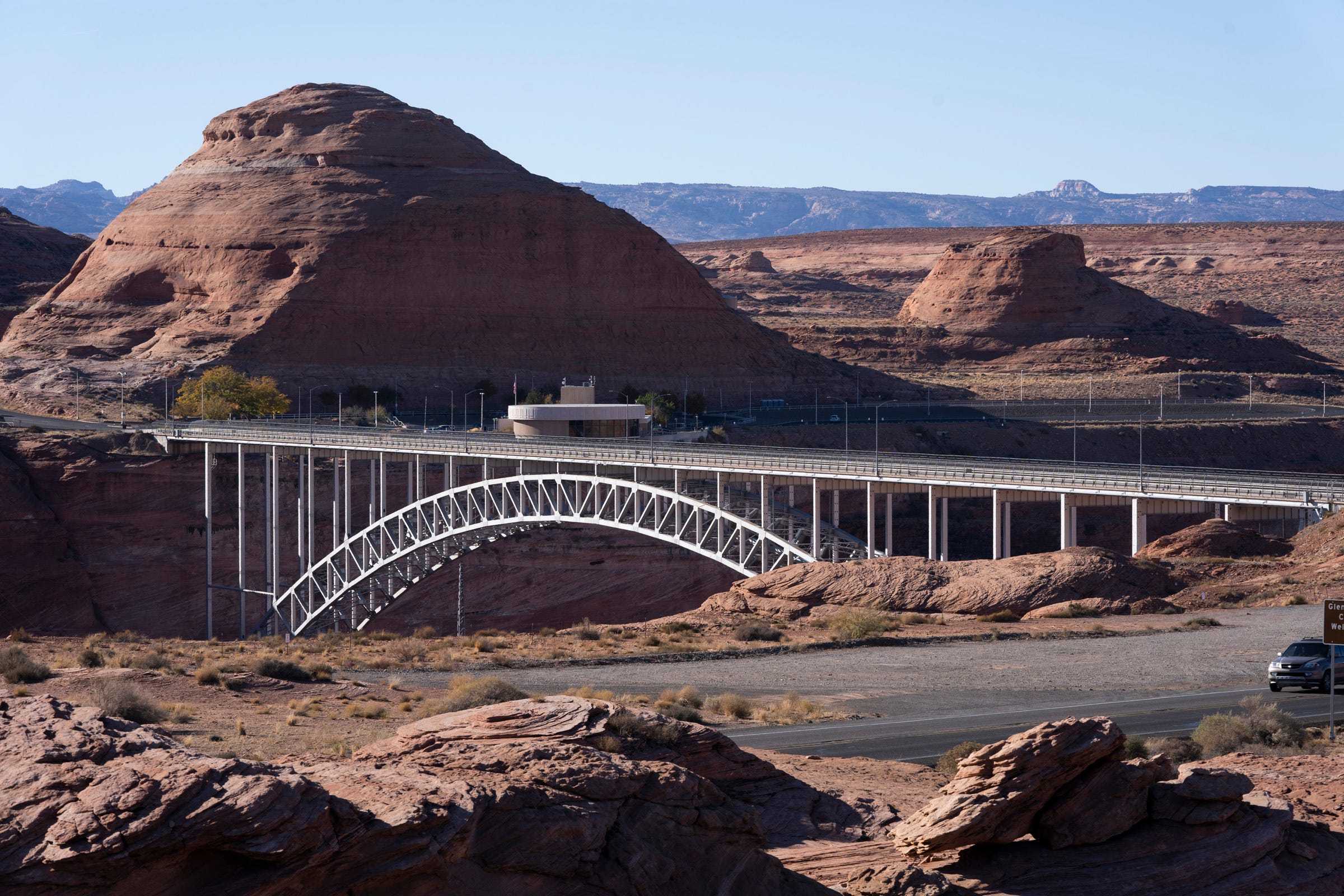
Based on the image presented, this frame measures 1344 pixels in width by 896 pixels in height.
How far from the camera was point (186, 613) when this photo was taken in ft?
221

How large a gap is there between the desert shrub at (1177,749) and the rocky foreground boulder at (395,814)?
765 cm

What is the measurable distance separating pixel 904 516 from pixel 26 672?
2412 inches

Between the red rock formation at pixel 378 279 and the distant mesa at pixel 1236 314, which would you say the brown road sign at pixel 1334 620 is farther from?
the distant mesa at pixel 1236 314

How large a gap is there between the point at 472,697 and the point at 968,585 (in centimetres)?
1710

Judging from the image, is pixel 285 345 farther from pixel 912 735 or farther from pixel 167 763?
pixel 167 763

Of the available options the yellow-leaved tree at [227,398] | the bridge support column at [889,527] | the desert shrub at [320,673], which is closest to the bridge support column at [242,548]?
the yellow-leaved tree at [227,398]

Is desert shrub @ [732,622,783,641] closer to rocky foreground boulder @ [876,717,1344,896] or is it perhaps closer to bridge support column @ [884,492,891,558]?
bridge support column @ [884,492,891,558]

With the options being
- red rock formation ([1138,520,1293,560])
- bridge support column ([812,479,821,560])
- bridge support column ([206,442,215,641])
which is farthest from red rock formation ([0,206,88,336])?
red rock formation ([1138,520,1293,560])

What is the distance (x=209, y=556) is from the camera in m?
65.2

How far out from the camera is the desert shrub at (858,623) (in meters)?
31.0

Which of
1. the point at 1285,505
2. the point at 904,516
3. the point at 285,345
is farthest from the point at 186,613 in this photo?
the point at 1285,505

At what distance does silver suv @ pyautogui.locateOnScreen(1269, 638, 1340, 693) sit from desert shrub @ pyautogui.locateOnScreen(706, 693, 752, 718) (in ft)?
29.2

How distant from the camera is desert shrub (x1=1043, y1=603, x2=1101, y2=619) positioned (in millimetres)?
32531

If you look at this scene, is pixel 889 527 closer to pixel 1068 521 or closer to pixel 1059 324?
pixel 1068 521
